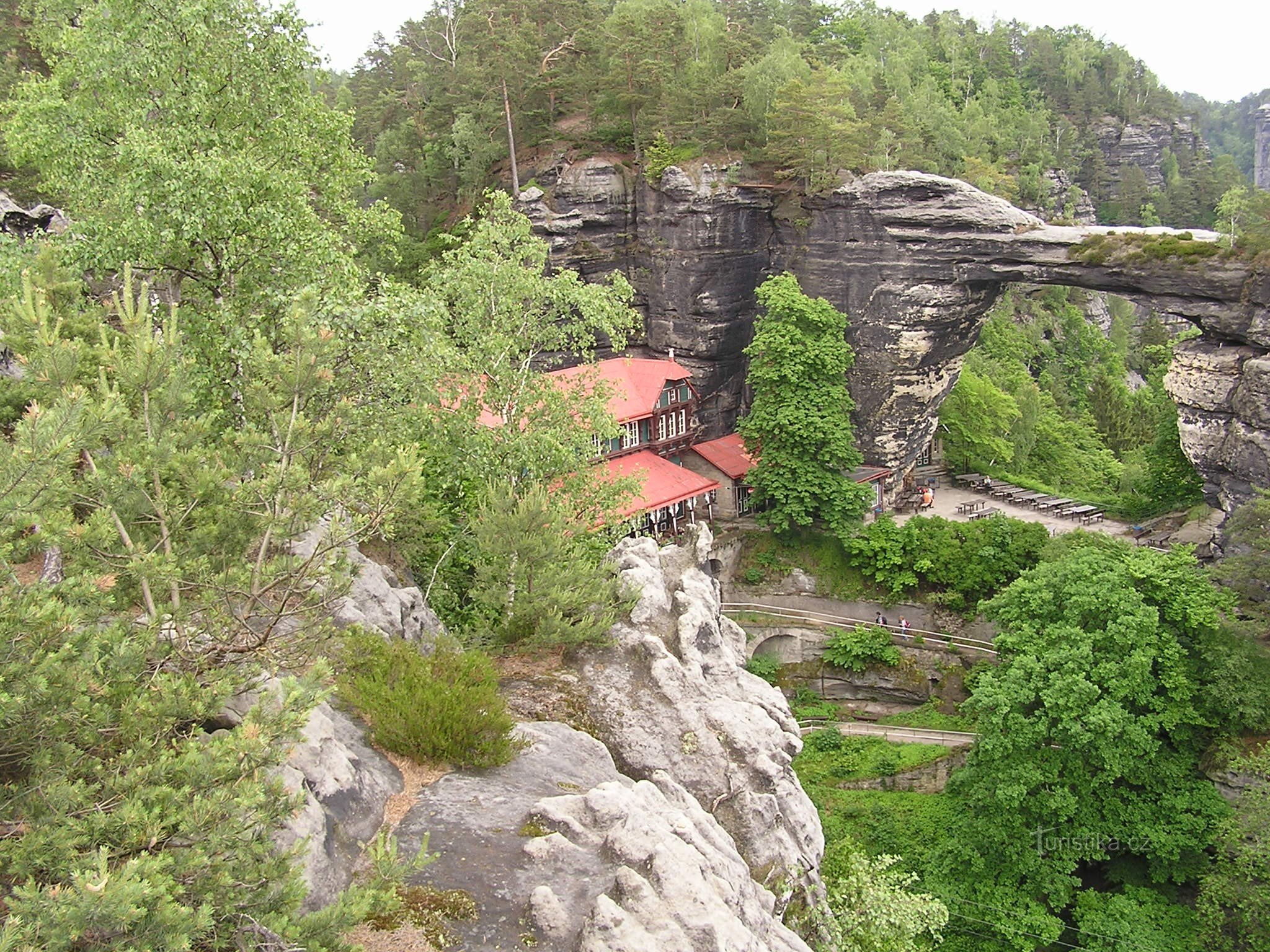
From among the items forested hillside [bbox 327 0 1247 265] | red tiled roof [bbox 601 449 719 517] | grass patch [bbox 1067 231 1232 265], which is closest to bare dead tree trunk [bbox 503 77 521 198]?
forested hillside [bbox 327 0 1247 265]

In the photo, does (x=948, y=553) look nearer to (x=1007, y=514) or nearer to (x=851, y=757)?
(x=1007, y=514)

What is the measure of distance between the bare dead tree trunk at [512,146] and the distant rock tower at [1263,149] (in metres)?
121

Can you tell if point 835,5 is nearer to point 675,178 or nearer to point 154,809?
point 675,178

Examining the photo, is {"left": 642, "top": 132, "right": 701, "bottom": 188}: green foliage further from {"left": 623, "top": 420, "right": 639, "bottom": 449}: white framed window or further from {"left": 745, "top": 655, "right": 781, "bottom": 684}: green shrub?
{"left": 745, "top": 655, "right": 781, "bottom": 684}: green shrub

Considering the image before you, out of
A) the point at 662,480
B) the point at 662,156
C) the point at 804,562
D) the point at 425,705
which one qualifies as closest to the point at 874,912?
the point at 425,705

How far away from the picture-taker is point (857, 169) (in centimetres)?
3456

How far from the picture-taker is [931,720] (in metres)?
28.3

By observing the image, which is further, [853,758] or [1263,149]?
[1263,149]

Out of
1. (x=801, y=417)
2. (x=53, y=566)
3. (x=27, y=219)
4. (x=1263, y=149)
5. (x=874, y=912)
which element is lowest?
(x=874, y=912)

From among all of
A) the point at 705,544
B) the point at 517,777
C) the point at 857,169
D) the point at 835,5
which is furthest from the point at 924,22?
the point at 517,777

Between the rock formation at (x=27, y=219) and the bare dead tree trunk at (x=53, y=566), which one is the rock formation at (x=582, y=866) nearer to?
the bare dead tree trunk at (x=53, y=566)

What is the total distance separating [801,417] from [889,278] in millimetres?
6985

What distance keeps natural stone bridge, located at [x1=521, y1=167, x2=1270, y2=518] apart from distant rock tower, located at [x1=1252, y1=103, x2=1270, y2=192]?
11457 centimetres

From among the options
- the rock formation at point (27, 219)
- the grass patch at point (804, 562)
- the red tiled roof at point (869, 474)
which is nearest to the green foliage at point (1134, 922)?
the grass patch at point (804, 562)
